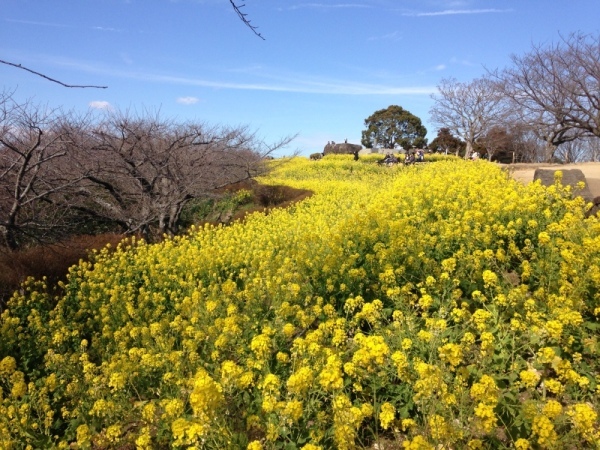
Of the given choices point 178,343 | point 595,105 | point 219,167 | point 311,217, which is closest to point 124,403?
point 178,343

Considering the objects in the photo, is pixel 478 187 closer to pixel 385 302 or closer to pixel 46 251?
pixel 385 302

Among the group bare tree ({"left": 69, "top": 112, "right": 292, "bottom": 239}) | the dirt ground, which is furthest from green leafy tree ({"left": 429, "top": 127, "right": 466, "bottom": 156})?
bare tree ({"left": 69, "top": 112, "right": 292, "bottom": 239})

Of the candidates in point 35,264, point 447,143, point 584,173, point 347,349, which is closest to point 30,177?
point 35,264

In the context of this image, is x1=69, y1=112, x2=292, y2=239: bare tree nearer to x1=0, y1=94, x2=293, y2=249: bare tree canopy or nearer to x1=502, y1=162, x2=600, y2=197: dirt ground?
x1=0, y1=94, x2=293, y2=249: bare tree canopy

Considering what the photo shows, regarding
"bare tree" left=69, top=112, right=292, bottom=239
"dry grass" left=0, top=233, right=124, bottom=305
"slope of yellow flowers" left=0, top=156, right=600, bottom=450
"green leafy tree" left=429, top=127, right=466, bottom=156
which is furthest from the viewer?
"green leafy tree" left=429, top=127, right=466, bottom=156

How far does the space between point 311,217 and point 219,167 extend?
3.48 metres

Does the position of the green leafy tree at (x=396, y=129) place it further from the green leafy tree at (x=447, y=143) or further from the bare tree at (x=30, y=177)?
the bare tree at (x=30, y=177)

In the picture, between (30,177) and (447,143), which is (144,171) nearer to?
A: (30,177)

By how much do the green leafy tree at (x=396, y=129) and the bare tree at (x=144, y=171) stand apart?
144ft

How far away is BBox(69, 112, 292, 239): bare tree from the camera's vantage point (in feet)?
31.1

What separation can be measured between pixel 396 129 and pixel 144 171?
46.5 metres

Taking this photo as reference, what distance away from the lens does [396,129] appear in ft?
176

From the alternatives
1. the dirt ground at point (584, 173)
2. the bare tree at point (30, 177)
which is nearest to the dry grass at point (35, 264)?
the bare tree at point (30, 177)

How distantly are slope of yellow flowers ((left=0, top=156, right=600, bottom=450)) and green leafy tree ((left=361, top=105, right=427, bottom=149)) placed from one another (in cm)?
4796
